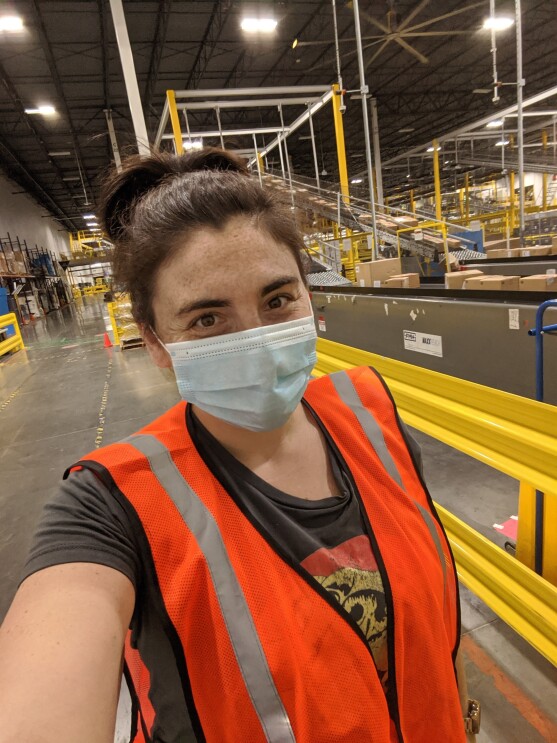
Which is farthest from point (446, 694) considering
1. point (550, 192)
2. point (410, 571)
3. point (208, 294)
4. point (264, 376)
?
point (550, 192)

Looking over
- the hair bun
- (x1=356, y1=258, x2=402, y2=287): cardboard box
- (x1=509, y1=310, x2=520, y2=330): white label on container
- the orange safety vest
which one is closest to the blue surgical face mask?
the orange safety vest

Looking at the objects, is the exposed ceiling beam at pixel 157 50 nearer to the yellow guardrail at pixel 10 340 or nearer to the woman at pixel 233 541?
the yellow guardrail at pixel 10 340

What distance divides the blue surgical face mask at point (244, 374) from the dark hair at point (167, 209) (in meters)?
0.18

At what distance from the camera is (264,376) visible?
997 mm

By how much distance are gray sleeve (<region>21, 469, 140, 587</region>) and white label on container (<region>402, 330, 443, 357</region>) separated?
295 cm

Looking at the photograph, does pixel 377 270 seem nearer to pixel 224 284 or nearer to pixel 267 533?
pixel 224 284

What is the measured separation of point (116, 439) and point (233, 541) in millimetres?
4084

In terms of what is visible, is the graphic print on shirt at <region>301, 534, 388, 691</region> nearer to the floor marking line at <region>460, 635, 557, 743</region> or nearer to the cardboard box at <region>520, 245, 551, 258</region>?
the floor marking line at <region>460, 635, 557, 743</region>

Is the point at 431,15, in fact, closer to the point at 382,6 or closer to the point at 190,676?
the point at 382,6

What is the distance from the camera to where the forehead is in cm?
Result: 88

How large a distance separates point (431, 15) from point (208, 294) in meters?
16.8

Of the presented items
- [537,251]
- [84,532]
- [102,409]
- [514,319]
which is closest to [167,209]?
[84,532]

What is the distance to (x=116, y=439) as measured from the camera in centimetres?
445

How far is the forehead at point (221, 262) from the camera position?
876 mm
